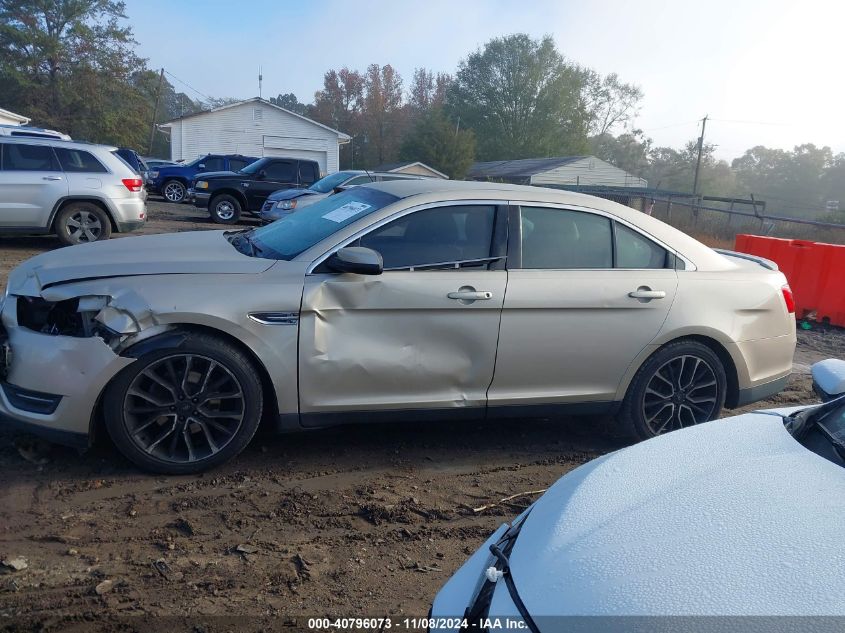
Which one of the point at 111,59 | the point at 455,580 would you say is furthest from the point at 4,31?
the point at 455,580

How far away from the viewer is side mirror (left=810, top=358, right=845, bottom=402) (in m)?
2.82

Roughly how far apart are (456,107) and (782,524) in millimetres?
70168

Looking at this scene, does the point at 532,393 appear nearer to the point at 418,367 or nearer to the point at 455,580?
the point at 418,367

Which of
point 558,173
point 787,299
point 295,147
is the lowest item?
point 787,299

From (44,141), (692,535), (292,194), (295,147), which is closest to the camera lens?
(692,535)

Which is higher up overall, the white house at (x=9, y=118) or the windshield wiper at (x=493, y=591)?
the white house at (x=9, y=118)

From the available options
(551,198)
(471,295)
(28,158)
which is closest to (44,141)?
(28,158)

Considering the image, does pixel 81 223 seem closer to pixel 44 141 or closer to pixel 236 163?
pixel 44 141

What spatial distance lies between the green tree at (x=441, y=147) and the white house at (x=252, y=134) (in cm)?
872

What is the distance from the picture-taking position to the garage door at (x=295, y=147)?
42250 mm

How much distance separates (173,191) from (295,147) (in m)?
18.2

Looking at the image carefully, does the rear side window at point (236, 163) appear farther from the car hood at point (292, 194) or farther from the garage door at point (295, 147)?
the garage door at point (295, 147)

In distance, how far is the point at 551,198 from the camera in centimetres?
483

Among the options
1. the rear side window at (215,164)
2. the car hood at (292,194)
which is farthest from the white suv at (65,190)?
the rear side window at (215,164)
